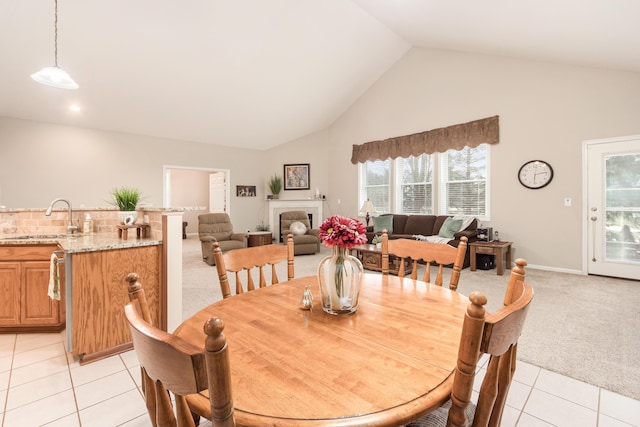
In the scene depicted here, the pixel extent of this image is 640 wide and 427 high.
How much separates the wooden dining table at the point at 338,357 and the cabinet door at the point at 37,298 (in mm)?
2274

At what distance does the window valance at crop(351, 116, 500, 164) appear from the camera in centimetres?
521

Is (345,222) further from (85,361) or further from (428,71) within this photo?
(428,71)

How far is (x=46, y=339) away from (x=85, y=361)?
73cm

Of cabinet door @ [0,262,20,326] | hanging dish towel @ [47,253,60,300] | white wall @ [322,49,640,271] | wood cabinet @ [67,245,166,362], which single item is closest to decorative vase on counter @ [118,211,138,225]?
wood cabinet @ [67,245,166,362]

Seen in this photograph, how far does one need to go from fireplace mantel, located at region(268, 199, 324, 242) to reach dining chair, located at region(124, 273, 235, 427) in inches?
285

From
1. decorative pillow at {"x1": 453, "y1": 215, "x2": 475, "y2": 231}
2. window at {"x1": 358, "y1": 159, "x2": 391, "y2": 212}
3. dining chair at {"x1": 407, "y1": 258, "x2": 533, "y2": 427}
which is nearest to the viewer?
dining chair at {"x1": 407, "y1": 258, "x2": 533, "y2": 427}

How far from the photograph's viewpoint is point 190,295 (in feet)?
11.9

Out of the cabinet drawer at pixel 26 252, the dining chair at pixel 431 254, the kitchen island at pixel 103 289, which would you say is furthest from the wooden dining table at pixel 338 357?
the cabinet drawer at pixel 26 252

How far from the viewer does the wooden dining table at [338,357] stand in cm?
64

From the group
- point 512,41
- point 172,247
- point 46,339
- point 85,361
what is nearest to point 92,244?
point 172,247

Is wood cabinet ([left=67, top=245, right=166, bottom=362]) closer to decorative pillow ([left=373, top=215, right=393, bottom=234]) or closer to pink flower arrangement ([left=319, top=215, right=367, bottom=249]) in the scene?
pink flower arrangement ([left=319, top=215, right=367, bottom=249])

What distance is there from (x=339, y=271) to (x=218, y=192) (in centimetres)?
754

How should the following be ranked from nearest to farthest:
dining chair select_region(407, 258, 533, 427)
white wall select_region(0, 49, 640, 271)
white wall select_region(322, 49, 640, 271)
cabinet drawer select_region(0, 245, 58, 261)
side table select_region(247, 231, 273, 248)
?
1. dining chair select_region(407, 258, 533, 427)
2. cabinet drawer select_region(0, 245, 58, 261)
3. white wall select_region(322, 49, 640, 271)
4. white wall select_region(0, 49, 640, 271)
5. side table select_region(247, 231, 273, 248)

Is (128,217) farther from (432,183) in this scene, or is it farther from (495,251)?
(432,183)
